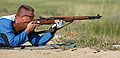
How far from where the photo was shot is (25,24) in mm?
7227

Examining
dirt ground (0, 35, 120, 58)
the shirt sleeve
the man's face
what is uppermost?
the man's face

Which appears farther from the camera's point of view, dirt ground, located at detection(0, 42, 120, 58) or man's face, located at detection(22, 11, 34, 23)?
man's face, located at detection(22, 11, 34, 23)

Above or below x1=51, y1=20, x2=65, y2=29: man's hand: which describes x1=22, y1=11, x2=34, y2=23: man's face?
above

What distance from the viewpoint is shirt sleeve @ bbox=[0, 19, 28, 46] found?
23.6 feet

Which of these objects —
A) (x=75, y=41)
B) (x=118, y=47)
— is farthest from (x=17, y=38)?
(x=118, y=47)

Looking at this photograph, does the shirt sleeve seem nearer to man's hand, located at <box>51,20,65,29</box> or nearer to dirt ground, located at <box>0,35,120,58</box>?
dirt ground, located at <box>0,35,120,58</box>

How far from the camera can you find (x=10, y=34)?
7230 millimetres

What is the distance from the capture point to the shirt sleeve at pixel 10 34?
7188mm

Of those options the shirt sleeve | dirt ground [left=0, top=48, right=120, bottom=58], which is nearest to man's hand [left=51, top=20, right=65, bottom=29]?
dirt ground [left=0, top=48, right=120, bottom=58]

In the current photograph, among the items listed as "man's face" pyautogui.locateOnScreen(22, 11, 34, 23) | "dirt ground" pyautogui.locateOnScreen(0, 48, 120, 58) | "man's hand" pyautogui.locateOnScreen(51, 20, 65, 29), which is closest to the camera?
"dirt ground" pyautogui.locateOnScreen(0, 48, 120, 58)

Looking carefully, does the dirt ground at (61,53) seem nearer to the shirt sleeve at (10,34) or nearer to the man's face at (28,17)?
the shirt sleeve at (10,34)

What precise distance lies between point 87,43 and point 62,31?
212cm

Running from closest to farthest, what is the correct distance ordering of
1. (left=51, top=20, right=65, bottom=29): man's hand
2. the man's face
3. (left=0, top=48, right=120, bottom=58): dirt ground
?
1. (left=0, top=48, right=120, bottom=58): dirt ground
2. (left=51, top=20, right=65, bottom=29): man's hand
3. the man's face

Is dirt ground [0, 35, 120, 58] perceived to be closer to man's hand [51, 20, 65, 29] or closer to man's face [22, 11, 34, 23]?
man's hand [51, 20, 65, 29]
